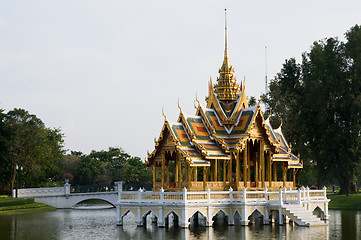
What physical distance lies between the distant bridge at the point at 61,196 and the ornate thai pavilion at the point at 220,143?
27.4 meters

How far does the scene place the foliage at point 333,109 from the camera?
56250 millimetres

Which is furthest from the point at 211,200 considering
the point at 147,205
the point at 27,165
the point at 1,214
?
the point at 27,165

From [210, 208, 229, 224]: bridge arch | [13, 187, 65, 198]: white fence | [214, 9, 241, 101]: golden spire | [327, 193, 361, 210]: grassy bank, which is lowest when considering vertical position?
[210, 208, 229, 224]: bridge arch

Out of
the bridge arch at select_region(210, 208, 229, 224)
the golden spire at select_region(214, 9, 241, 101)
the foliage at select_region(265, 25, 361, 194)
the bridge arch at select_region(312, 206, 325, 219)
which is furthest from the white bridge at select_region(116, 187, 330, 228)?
the foliage at select_region(265, 25, 361, 194)

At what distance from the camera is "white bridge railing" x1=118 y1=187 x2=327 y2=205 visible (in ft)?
108

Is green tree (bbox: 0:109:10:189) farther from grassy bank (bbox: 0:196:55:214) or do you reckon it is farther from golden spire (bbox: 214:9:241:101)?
golden spire (bbox: 214:9:241:101)

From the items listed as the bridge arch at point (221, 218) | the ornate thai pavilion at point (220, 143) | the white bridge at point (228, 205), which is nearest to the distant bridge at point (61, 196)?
the bridge arch at point (221, 218)

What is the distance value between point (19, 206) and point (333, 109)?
99.9 feet

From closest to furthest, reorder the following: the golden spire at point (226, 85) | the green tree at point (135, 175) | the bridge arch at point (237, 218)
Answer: the bridge arch at point (237, 218)
the golden spire at point (226, 85)
the green tree at point (135, 175)

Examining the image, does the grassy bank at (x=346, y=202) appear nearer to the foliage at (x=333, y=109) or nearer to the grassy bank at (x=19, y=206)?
the foliage at (x=333, y=109)

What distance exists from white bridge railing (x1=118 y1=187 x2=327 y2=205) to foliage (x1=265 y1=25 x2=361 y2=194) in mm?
20317

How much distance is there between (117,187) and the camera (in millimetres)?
67188

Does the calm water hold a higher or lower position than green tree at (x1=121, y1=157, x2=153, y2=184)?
lower

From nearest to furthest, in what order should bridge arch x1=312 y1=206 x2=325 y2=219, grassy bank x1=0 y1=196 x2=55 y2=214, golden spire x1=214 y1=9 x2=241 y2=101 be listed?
bridge arch x1=312 y1=206 x2=325 y2=219 → golden spire x1=214 y1=9 x2=241 y2=101 → grassy bank x1=0 y1=196 x2=55 y2=214
